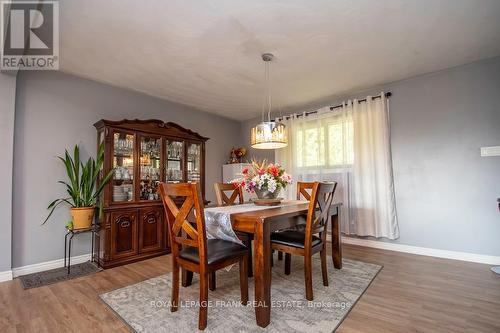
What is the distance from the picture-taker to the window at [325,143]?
3.94m

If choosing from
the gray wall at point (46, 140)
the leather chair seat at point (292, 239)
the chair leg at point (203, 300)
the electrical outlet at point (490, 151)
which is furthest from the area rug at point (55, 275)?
the electrical outlet at point (490, 151)

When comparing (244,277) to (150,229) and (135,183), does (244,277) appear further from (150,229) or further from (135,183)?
(135,183)

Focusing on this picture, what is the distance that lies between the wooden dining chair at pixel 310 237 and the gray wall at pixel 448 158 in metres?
1.86

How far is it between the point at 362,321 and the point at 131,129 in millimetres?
3263

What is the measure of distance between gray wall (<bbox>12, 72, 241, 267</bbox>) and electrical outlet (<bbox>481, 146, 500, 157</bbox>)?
4784mm

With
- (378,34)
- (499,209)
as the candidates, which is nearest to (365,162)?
(499,209)

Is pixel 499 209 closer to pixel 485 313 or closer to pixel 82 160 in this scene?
pixel 485 313

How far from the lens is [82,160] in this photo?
3223 millimetres

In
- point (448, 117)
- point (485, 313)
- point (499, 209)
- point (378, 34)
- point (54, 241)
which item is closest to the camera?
point (485, 313)

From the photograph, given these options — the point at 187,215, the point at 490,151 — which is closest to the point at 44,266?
the point at 187,215

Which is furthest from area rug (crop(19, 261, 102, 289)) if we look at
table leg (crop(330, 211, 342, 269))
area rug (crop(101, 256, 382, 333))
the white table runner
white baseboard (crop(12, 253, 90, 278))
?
table leg (crop(330, 211, 342, 269))

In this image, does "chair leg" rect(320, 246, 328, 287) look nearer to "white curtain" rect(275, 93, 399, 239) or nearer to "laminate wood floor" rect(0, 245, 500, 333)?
"laminate wood floor" rect(0, 245, 500, 333)

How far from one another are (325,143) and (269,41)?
220 cm

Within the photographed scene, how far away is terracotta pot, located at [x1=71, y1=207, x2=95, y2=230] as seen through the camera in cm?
286
